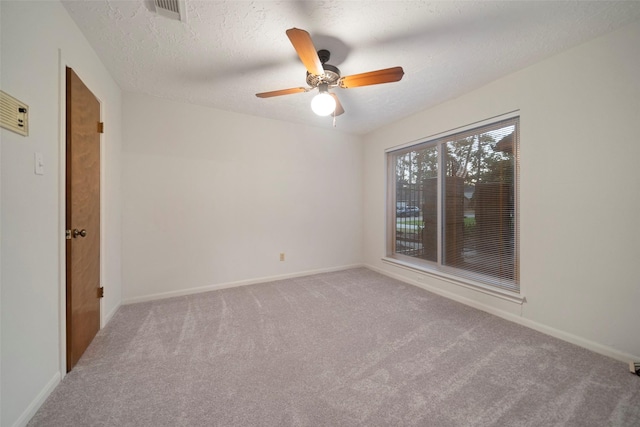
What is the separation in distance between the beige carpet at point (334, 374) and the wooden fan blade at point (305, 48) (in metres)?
2.14

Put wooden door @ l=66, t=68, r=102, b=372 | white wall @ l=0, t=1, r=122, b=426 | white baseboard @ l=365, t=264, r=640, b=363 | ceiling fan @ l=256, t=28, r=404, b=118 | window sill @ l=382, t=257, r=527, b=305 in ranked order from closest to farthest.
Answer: white wall @ l=0, t=1, r=122, b=426
ceiling fan @ l=256, t=28, r=404, b=118
wooden door @ l=66, t=68, r=102, b=372
white baseboard @ l=365, t=264, r=640, b=363
window sill @ l=382, t=257, r=527, b=305

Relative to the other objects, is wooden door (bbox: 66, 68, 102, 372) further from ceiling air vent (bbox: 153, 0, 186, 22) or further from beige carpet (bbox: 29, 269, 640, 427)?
ceiling air vent (bbox: 153, 0, 186, 22)

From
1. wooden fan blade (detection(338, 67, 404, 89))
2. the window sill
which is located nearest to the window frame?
the window sill

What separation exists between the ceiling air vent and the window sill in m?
3.58

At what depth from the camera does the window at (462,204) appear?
8.04ft

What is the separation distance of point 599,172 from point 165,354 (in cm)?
366

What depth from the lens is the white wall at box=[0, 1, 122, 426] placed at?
1133 millimetres

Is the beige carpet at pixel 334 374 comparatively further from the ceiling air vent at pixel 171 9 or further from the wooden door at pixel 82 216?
the ceiling air vent at pixel 171 9

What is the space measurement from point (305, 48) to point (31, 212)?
184cm

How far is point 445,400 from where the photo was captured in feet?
4.51

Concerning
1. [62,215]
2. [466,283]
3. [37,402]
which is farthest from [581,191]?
[37,402]

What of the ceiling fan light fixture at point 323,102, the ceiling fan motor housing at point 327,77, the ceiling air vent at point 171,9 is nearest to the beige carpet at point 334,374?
the ceiling fan light fixture at point 323,102

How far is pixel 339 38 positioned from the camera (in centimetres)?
184

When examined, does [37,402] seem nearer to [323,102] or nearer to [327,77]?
[323,102]
